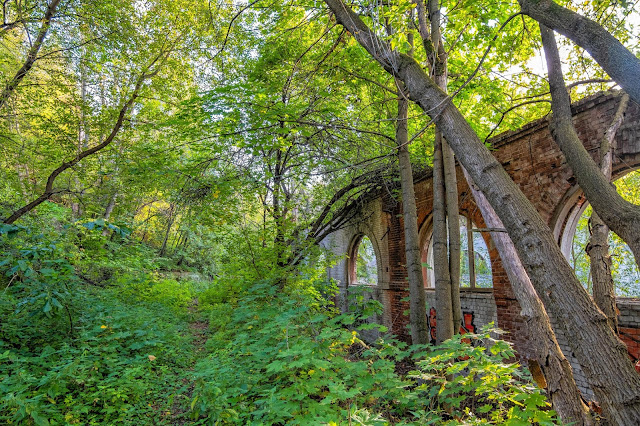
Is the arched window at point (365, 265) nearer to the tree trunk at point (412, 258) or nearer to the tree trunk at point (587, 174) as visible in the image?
the tree trunk at point (412, 258)

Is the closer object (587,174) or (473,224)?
(587,174)

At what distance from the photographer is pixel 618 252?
6773 mm

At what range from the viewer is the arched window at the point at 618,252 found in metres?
5.37

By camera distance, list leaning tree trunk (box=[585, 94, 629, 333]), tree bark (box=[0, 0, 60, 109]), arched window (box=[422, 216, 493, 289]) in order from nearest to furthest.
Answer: leaning tree trunk (box=[585, 94, 629, 333]), tree bark (box=[0, 0, 60, 109]), arched window (box=[422, 216, 493, 289])

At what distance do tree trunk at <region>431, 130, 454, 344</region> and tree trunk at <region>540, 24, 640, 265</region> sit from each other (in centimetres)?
172

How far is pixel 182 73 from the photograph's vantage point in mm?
8016

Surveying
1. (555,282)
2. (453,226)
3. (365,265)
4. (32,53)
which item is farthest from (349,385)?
(365,265)

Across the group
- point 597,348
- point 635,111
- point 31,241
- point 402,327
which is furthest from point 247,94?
point 402,327

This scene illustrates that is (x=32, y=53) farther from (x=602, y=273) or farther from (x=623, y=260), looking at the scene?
(x=623, y=260)

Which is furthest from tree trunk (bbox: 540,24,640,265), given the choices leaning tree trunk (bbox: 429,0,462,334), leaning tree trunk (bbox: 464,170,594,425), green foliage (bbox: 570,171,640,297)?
green foliage (bbox: 570,171,640,297)

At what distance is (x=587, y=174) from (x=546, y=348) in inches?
60.1

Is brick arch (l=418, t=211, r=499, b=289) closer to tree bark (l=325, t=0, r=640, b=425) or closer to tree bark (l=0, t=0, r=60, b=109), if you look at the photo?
tree bark (l=325, t=0, r=640, b=425)

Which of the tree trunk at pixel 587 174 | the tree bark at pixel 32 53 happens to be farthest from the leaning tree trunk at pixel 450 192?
the tree bark at pixel 32 53

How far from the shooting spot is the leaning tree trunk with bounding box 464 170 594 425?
8.25ft
